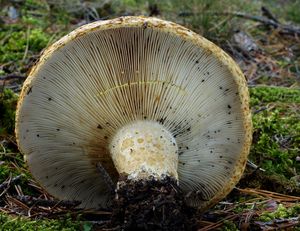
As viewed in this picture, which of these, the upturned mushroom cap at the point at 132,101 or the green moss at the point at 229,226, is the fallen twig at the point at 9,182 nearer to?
the upturned mushroom cap at the point at 132,101

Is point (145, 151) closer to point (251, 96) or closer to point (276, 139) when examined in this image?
point (276, 139)

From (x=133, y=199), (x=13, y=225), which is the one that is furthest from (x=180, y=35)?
(x=13, y=225)

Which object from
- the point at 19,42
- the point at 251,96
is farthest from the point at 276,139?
the point at 19,42

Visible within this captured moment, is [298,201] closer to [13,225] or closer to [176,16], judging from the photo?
[13,225]

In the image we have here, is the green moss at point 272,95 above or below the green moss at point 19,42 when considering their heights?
below

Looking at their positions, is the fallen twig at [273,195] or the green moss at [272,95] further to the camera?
the green moss at [272,95]

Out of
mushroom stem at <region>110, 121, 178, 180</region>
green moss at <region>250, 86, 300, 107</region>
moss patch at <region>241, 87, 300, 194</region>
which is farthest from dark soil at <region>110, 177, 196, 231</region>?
green moss at <region>250, 86, 300, 107</region>

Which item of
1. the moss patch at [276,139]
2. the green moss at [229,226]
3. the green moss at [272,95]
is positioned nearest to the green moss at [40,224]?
the green moss at [229,226]
